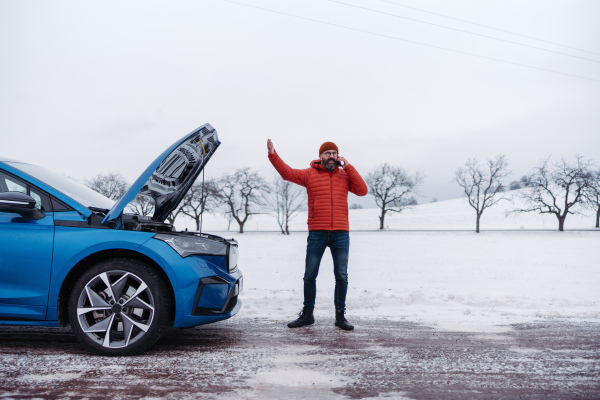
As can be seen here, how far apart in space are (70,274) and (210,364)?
1406 mm

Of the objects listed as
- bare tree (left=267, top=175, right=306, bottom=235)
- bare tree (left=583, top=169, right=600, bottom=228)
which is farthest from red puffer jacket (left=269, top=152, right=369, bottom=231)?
bare tree (left=267, top=175, right=306, bottom=235)

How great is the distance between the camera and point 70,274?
3502 millimetres

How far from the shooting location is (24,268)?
3402 millimetres

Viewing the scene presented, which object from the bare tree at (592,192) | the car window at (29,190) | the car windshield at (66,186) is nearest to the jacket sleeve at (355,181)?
the car windshield at (66,186)

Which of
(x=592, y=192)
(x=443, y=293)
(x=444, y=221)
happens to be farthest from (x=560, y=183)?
(x=443, y=293)

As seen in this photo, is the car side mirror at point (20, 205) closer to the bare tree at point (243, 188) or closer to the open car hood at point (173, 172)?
the open car hood at point (173, 172)

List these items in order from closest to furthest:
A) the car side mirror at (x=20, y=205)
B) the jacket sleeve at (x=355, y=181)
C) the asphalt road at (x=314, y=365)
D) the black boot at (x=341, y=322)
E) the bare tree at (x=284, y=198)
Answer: the asphalt road at (x=314, y=365) → the car side mirror at (x=20, y=205) → the black boot at (x=341, y=322) → the jacket sleeve at (x=355, y=181) → the bare tree at (x=284, y=198)

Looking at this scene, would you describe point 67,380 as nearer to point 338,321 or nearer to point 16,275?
point 16,275

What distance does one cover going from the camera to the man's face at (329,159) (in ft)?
15.9

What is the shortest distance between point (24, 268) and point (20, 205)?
0.51 m

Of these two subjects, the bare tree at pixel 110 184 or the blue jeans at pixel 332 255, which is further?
the bare tree at pixel 110 184

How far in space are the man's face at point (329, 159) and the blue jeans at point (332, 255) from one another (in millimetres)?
766

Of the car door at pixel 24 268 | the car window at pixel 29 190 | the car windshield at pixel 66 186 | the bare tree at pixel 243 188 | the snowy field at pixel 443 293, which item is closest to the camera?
the car door at pixel 24 268

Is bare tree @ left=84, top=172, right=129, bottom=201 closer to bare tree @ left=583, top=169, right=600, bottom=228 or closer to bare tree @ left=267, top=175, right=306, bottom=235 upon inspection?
bare tree @ left=267, top=175, right=306, bottom=235
